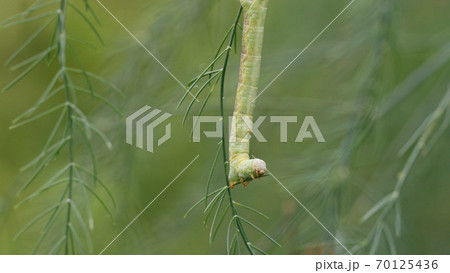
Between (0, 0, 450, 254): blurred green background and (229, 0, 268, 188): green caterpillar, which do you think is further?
(0, 0, 450, 254): blurred green background

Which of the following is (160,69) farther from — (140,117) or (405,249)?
(405,249)

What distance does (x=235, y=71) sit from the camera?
165cm

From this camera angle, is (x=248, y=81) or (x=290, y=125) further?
(x=290, y=125)

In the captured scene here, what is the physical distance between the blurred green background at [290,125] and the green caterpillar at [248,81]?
0.38 meters

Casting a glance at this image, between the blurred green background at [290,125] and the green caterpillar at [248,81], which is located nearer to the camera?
the green caterpillar at [248,81]

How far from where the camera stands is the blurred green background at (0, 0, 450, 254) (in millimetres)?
1246

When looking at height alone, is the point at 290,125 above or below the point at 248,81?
above

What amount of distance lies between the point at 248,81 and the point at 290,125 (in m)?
1.06

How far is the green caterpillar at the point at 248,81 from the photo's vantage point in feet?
2.54

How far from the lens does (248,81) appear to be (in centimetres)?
80

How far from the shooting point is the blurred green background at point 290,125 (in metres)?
1.25

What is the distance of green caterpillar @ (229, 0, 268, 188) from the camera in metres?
0.78

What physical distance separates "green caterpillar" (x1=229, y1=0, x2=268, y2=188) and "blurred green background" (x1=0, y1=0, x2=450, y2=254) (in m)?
0.38

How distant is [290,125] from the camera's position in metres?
1.84
